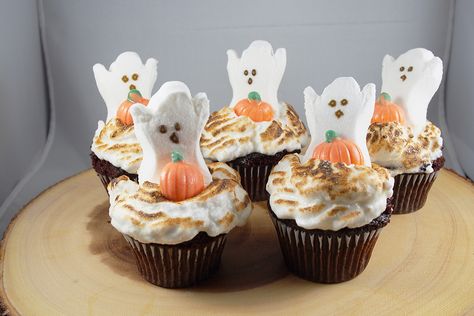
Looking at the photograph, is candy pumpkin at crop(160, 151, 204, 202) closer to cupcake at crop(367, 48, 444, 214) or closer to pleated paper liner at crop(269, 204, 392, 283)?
pleated paper liner at crop(269, 204, 392, 283)

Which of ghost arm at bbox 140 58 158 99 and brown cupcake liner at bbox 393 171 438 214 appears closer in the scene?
brown cupcake liner at bbox 393 171 438 214

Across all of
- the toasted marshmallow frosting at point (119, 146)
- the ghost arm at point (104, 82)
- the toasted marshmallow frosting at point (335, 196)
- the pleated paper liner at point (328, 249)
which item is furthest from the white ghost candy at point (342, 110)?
the ghost arm at point (104, 82)

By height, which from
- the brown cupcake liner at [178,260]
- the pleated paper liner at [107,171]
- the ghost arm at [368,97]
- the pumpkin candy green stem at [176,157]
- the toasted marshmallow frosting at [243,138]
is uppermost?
the ghost arm at [368,97]

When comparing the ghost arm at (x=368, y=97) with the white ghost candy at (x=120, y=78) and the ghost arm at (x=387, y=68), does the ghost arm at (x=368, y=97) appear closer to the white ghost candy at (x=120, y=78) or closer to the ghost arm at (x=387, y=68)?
the ghost arm at (x=387, y=68)

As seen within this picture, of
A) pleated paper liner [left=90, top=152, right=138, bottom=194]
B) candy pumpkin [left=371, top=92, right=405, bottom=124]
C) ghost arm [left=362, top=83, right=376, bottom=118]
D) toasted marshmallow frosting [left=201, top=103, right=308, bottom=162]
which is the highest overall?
ghost arm [left=362, top=83, right=376, bottom=118]

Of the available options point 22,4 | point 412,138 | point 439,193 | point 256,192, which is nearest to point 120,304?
point 256,192

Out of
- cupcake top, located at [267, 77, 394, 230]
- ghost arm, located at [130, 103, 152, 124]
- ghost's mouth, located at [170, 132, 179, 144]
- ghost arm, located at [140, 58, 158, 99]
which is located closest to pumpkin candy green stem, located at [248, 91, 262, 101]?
ghost arm, located at [140, 58, 158, 99]

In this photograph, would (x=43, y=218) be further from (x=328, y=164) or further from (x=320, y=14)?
(x=320, y=14)

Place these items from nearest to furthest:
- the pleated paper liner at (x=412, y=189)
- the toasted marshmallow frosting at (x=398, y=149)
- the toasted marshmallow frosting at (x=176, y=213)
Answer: the toasted marshmallow frosting at (x=176, y=213)
the toasted marshmallow frosting at (x=398, y=149)
the pleated paper liner at (x=412, y=189)
